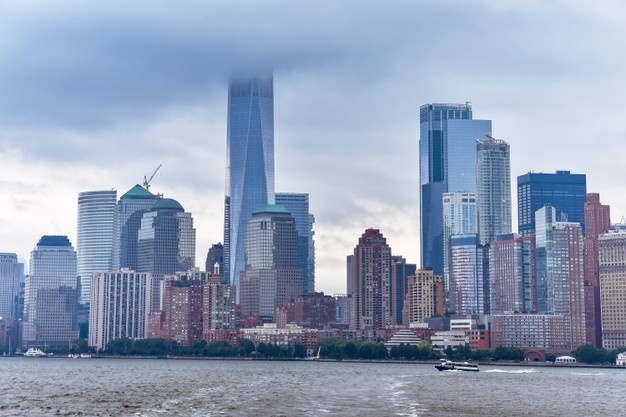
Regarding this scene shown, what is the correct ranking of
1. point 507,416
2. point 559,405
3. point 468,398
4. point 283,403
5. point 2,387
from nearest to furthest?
point 507,416
point 283,403
point 559,405
point 468,398
point 2,387

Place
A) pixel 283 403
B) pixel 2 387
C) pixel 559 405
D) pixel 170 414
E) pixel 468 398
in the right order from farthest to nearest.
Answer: pixel 2 387 < pixel 468 398 < pixel 559 405 < pixel 283 403 < pixel 170 414

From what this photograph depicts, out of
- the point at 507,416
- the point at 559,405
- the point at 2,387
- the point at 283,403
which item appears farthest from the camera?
the point at 2,387

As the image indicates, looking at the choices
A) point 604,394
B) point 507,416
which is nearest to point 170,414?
point 507,416

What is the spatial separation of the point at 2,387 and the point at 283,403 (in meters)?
59.8

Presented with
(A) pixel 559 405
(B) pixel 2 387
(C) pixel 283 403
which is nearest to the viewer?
(C) pixel 283 403

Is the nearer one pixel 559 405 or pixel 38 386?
pixel 559 405

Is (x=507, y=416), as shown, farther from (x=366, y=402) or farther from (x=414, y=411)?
(x=366, y=402)

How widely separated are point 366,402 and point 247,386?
43051 mm

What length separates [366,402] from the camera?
157 metres

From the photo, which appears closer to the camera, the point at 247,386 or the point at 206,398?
the point at 206,398

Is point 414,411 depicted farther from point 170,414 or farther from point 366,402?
point 170,414

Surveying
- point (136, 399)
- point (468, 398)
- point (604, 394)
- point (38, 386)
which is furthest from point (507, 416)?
point (38, 386)

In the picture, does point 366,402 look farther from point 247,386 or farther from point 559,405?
point 247,386

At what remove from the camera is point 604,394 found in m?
199
